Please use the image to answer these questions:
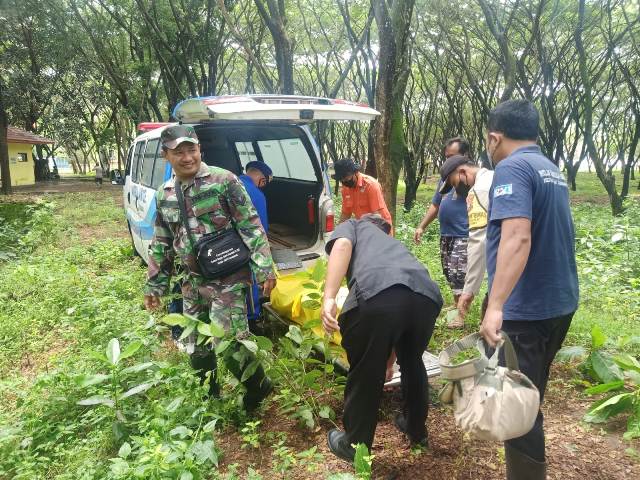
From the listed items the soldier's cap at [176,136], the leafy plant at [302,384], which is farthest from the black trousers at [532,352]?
the soldier's cap at [176,136]

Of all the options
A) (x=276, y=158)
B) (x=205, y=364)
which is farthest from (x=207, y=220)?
(x=276, y=158)

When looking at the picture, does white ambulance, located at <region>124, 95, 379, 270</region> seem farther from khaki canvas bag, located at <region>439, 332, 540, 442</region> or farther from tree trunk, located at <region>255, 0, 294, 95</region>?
tree trunk, located at <region>255, 0, 294, 95</region>

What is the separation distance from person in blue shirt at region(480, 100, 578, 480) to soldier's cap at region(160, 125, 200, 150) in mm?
1795

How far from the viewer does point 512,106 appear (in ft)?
7.41

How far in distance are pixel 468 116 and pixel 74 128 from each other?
22.6m

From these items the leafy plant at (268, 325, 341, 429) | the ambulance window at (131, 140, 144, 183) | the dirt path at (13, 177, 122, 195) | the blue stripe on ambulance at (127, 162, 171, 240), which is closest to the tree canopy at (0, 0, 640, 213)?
the blue stripe on ambulance at (127, 162, 171, 240)

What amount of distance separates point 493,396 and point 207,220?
1.98 metres

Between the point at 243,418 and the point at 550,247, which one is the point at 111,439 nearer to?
the point at 243,418

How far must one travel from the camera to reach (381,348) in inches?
93.6

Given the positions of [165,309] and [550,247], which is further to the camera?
[165,309]

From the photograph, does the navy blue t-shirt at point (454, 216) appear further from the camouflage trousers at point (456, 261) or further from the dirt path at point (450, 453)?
the dirt path at point (450, 453)

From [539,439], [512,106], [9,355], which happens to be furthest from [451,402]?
[9,355]

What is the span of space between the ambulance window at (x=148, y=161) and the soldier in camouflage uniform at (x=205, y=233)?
2647 mm

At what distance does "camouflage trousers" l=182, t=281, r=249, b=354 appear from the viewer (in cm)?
307
